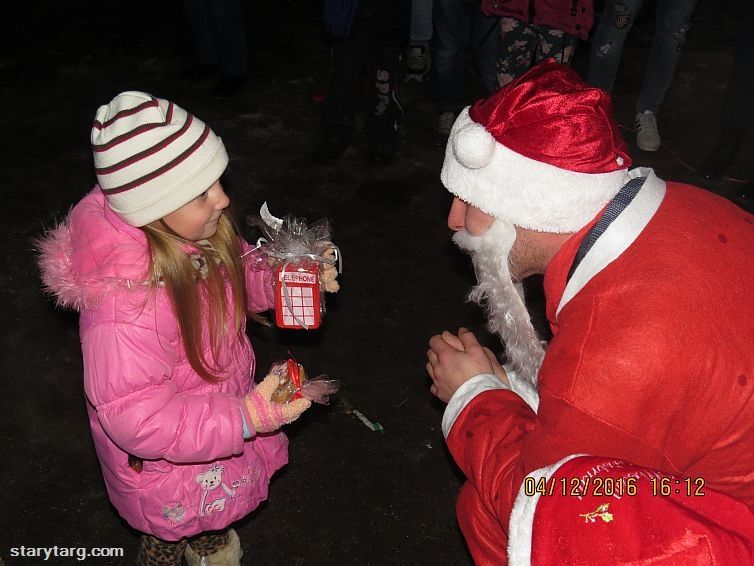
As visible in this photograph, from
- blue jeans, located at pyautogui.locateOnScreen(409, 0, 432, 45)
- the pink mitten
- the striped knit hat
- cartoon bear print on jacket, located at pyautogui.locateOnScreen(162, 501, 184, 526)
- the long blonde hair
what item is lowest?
cartoon bear print on jacket, located at pyautogui.locateOnScreen(162, 501, 184, 526)

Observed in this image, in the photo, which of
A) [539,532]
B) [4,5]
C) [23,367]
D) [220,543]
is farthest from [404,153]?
[4,5]

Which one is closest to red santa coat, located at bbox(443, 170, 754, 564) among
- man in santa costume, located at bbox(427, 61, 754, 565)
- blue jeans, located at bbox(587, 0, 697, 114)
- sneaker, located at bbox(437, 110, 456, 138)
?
man in santa costume, located at bbox(427, 61, 754, 565)

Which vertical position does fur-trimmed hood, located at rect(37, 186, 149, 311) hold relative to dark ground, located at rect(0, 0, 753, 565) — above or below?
above

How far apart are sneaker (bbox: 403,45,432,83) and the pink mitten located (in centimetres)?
454

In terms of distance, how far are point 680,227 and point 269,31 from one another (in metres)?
6.28

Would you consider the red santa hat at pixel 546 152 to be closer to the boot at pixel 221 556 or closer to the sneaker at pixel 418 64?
the boot at pixel 221 556

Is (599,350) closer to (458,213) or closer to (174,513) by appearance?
(458,213)

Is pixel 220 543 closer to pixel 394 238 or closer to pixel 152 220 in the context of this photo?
pixel 152 220

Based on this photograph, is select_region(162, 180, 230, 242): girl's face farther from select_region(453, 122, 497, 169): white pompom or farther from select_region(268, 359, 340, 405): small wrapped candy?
select_region(453, 122, 497, 169): white pompom

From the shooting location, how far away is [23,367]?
4.02m

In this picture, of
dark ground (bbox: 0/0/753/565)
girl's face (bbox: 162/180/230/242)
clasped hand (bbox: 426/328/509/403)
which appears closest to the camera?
girl's face (bbox: 162/180/230/242)

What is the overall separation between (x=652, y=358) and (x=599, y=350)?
0.12 metres

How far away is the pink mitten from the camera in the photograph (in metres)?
2.29

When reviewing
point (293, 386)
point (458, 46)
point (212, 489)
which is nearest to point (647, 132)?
point (458, 46)
